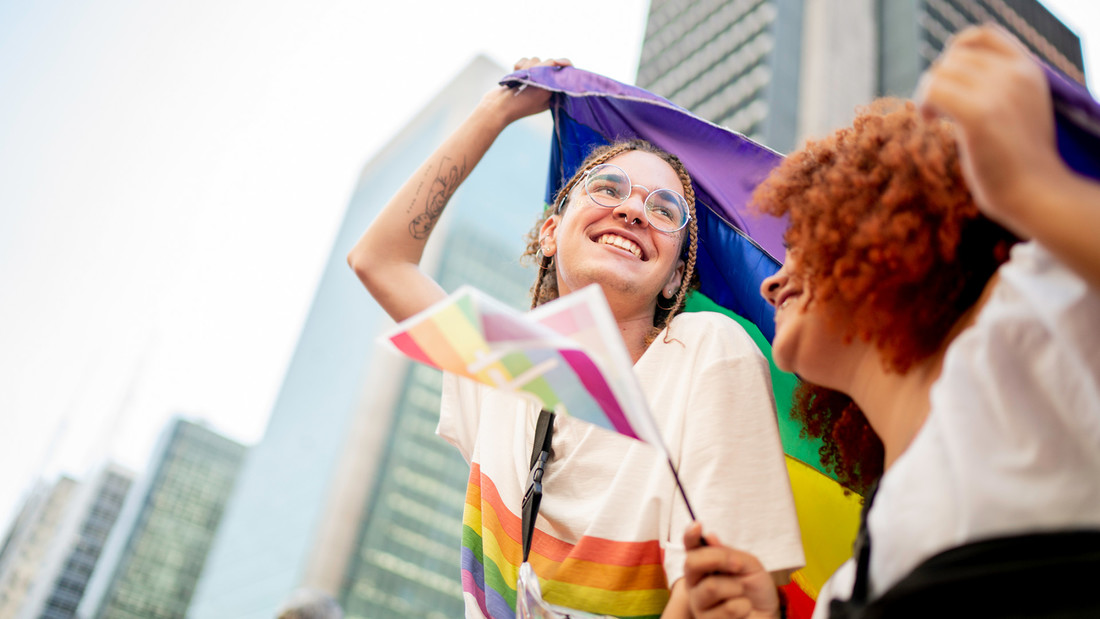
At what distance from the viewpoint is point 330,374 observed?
261ft

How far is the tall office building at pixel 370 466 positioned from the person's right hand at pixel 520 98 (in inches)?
2256

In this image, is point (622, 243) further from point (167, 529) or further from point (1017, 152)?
point (167, 529)

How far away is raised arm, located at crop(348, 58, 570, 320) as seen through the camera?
251 centimetres

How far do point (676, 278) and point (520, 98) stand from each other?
34.3 inches

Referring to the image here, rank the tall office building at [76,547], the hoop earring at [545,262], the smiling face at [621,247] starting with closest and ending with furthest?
the smiling face at [621,247]
the hoop earring at [545,262]
the tall office building at [76,547]

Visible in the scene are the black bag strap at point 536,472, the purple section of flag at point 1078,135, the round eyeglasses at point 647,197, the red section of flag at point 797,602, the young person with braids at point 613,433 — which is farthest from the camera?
the round eyeglasses at point 647,197

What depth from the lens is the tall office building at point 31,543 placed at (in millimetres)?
83500

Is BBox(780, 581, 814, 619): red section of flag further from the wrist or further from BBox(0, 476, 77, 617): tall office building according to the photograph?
BBox(0, 476, 77, 617): tall office building

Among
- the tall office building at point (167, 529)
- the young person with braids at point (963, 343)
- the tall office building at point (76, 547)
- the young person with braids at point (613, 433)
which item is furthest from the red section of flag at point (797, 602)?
the tall office building at point (76, 547)

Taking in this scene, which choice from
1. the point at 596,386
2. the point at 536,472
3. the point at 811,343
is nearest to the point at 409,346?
the point at 596,386

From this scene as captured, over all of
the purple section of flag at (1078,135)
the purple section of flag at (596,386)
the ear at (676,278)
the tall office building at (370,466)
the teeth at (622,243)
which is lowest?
the purple section of flag at (596,386)

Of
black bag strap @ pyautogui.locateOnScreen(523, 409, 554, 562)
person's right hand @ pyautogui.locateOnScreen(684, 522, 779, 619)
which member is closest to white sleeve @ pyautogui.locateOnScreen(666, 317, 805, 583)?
person's right hand @ pyautogui.locateOnScreen(684, 522, 779, 619)

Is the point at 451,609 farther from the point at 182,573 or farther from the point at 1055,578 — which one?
the point at 1055,578

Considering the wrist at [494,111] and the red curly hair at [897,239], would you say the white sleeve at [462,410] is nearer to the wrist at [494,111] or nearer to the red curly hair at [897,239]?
the wrist at [494,111]
